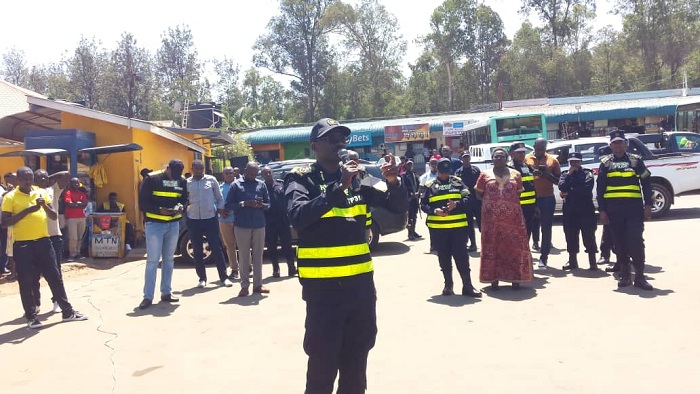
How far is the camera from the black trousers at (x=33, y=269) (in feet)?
22.5

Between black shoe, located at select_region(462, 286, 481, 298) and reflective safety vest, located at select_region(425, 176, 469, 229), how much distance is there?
760 mm

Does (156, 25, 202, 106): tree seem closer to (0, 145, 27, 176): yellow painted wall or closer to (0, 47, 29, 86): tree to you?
(0, 47, 29, 86): tree

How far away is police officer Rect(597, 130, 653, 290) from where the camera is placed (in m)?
7.22

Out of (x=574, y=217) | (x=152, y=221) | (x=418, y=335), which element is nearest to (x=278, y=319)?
(x=418, y=335)

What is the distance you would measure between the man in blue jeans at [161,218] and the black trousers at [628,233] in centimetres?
544

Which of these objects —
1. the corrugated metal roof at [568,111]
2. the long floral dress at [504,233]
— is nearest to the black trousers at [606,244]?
the long floral dress at [504,233]

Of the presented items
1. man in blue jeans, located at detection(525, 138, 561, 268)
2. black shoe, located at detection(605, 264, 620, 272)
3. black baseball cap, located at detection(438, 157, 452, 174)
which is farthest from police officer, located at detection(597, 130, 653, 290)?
black baseball cap, located at detection(438, 157, 452, 174)

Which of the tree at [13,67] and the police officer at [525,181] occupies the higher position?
the tree at [13,67]

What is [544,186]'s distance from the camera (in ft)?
29.6

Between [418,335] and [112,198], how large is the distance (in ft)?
30.0

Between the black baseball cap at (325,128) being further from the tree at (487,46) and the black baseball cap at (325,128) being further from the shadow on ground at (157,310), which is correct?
the tree at (487,46)

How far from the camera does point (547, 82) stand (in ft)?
158

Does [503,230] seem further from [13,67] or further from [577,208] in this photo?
[13,67]

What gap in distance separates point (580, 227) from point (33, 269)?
23.4 feet
